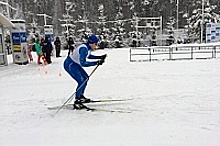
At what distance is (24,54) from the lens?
1800 cm

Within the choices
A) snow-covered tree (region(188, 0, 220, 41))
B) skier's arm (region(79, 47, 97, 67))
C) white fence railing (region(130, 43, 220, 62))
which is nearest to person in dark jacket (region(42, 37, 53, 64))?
white fence railing (region(130, 43, 220, 62))

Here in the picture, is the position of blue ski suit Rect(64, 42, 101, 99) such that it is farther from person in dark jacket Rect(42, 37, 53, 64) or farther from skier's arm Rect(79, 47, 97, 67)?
person in dark jacket Rect(42, 37, 53, 64)

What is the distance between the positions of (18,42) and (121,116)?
528 inches

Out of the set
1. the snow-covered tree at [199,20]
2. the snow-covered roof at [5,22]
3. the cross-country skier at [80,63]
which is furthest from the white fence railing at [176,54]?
the snow-covered tree at [199,20]

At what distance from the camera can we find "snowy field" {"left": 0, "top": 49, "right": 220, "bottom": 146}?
5053mm

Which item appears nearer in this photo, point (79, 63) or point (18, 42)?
point (79, 63)

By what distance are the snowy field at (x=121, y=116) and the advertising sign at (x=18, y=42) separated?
764 centimetres

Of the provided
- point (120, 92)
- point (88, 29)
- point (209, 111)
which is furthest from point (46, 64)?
point (88, 29)

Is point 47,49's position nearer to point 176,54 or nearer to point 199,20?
point 176,54

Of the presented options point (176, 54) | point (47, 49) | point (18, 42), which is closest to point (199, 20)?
point (176, 54)

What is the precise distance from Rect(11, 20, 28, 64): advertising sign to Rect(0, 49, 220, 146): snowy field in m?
7.64

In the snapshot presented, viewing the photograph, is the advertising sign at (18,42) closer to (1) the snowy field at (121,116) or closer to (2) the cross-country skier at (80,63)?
(1) the snowy field at (121,116)

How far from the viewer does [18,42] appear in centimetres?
1783

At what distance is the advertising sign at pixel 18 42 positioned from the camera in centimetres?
1777
